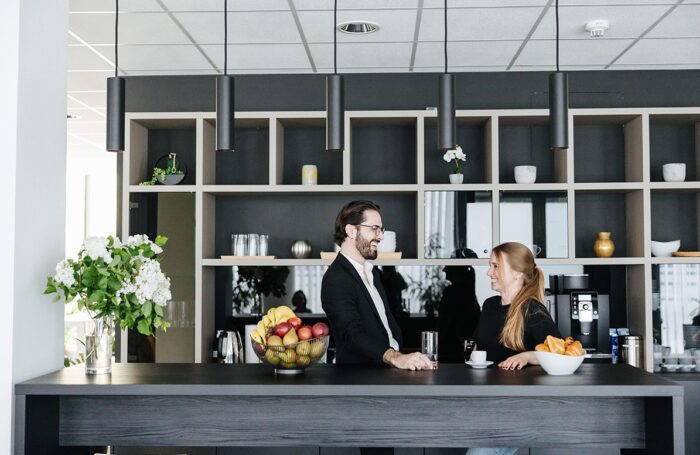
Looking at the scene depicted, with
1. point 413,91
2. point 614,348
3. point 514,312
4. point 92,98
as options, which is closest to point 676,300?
point 614,348

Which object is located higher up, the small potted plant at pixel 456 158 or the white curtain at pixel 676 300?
the small potted plant at pixel 456 158

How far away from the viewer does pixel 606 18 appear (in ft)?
13.2

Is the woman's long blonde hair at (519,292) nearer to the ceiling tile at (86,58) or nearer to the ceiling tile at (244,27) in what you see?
the ceiling tile at (244,27)

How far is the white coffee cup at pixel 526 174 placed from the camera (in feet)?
15.6

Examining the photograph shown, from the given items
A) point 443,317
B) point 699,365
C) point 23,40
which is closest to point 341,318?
point 23,40

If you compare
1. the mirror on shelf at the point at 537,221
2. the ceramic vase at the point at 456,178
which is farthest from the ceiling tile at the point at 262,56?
the mirror on shelf at the point at 537,221

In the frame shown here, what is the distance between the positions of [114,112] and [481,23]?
87.0 inches

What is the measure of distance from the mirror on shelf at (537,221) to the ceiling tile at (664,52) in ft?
3.34

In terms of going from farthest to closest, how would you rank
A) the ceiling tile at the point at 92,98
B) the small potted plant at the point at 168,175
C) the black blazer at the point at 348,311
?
the ceiling tile at the point at 92,98 < the small potted plant at the point at 168,175 < the black blazer at the point at 348,311

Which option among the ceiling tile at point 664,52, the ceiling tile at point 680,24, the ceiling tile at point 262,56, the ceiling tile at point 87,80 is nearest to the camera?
the ceiling tile at point 680,24

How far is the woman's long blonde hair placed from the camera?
299cm

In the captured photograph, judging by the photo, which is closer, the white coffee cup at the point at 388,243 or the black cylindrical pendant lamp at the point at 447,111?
the black cylindrical pendant lamp at the point at 447,111

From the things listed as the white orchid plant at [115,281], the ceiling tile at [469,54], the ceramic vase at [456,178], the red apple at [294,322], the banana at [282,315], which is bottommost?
the red apple at [294,322]

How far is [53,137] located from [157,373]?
99 cm
